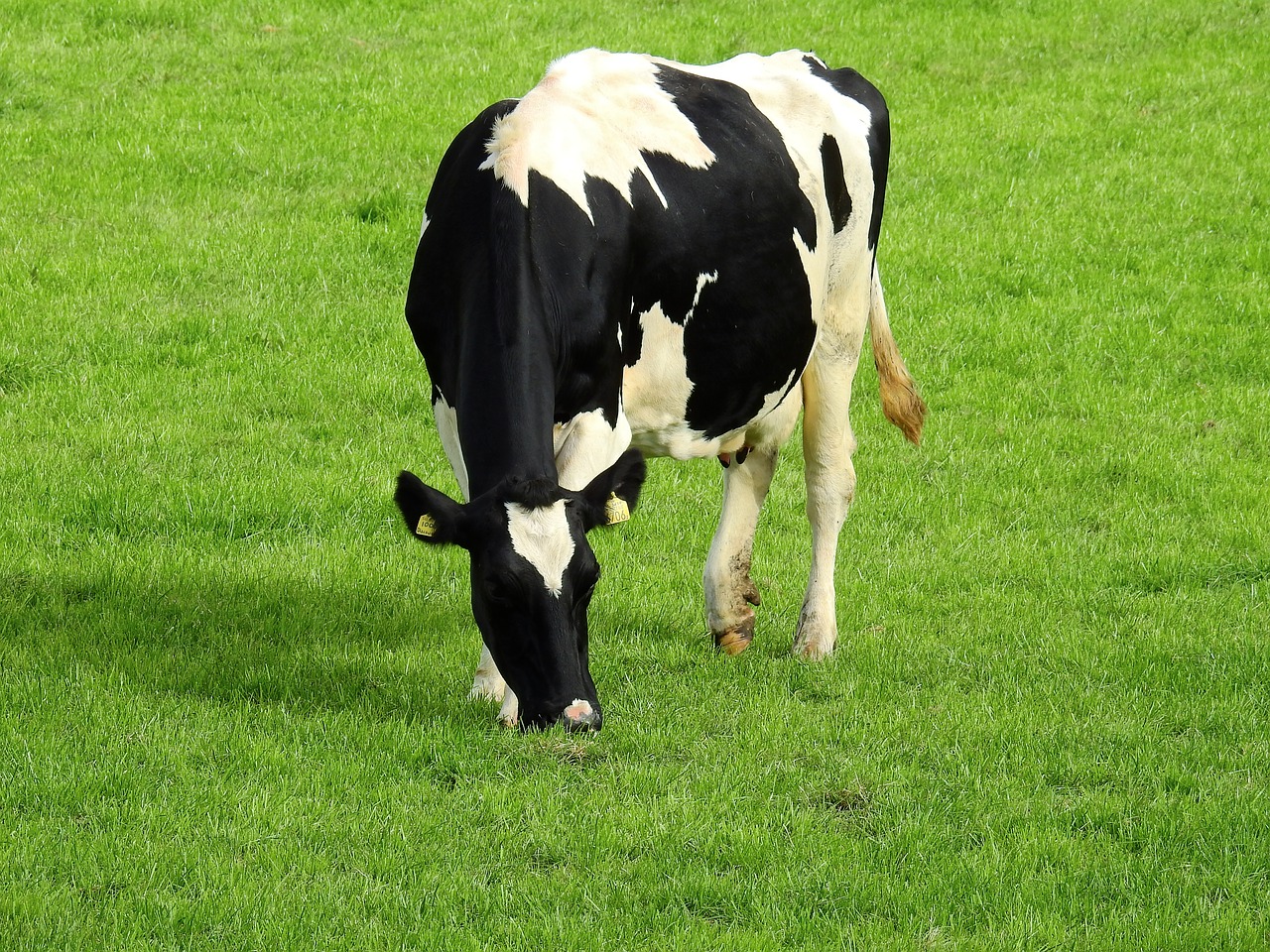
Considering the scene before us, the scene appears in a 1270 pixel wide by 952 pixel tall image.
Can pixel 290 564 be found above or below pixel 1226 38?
below

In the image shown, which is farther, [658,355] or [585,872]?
[658,355]

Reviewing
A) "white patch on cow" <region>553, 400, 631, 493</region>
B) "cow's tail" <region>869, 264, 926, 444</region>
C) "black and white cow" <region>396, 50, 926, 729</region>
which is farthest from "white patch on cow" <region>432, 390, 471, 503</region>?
"cow's tail" <region>869, 264, 926, 444</region>

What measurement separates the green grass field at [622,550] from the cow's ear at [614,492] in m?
0.87

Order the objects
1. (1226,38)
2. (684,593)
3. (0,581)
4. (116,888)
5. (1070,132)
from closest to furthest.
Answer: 1. (116,888)
2. (0,581)
3. (684,593)
4. (1070,132)
5. (1226,38)

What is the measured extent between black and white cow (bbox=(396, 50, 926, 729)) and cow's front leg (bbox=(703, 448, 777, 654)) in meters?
0.01

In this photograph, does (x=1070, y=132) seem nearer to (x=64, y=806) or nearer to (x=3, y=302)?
(x=3, y=302)

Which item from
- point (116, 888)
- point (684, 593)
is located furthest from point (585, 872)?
point (684, 593)

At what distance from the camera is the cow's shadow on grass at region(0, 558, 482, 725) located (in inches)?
272

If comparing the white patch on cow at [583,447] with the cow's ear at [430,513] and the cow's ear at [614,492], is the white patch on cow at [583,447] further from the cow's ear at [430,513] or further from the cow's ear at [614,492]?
the cow's ear at [430,513]

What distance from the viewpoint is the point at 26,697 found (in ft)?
21.8

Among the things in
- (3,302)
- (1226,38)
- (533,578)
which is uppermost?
(1226,38)

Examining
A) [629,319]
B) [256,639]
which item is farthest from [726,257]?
[256,639]

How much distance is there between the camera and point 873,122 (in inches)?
350

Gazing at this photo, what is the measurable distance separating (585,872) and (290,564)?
3633 mm
